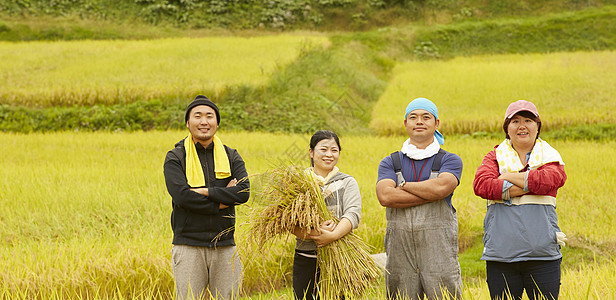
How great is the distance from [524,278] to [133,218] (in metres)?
4.25

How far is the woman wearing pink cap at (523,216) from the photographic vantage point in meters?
3.10

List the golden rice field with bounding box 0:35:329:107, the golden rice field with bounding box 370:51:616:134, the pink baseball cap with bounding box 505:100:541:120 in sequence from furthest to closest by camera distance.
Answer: the golden rice field with bounding box 0:35:329:107
the golden rice field with bounding box 370:51:616:134
the pink baseball cap with bounding box 505:100:541:120

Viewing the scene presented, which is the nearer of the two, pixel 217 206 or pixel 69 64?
pixel 217 206

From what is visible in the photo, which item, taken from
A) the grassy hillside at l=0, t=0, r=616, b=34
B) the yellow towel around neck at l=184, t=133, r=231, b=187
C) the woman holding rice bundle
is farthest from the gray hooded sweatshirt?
the grassy hillside at l=0, t=0, r=616, b=34

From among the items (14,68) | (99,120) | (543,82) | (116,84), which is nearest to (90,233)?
(99,120)

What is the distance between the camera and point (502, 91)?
16.8m

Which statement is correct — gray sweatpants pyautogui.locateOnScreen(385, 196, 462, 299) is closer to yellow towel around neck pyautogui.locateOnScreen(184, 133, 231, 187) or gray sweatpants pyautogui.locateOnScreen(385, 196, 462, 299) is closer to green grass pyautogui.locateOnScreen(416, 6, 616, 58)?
yellow towel around neck pyautogui.locateOnScreen(184, 133, 231, 187)

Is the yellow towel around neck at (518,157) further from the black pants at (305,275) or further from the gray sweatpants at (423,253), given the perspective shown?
the black pants at (305,275)

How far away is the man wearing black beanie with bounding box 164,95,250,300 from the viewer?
3.39 meters

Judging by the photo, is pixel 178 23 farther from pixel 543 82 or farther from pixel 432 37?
pixel 543 82

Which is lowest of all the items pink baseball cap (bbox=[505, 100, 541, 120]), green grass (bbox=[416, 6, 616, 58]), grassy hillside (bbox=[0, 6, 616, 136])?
pink baseball cap (bbox=[505, 100, 541, 120])

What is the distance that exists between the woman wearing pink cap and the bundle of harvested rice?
2.65ft

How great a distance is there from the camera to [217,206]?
3.46 meters

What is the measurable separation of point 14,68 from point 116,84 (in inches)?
191
